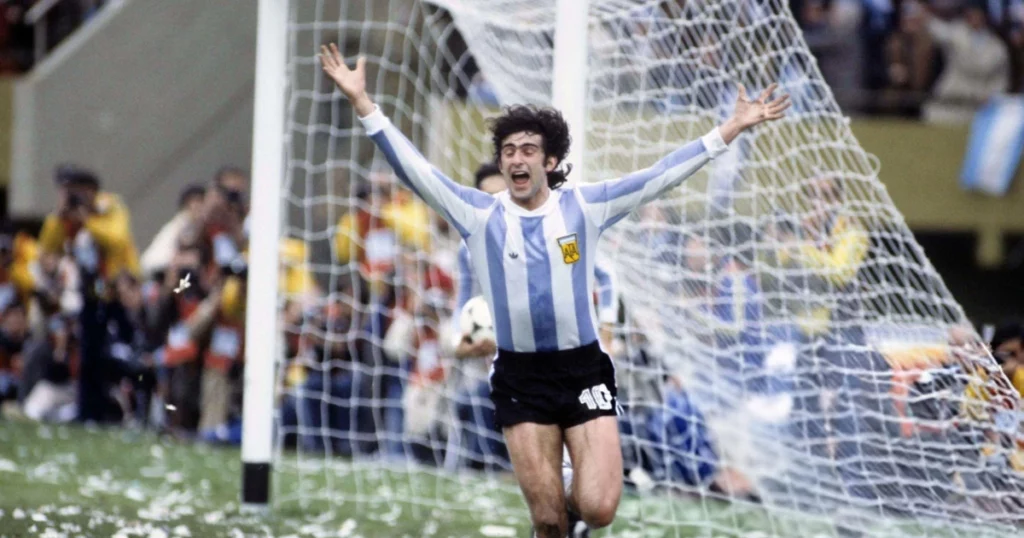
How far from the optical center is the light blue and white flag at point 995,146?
632 inches

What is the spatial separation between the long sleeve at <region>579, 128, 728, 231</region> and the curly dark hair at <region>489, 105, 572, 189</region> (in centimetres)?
20

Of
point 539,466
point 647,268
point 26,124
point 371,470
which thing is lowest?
point 371,470

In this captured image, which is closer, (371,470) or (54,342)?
(371,470)

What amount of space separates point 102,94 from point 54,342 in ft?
14.6

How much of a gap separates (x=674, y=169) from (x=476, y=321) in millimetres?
1690

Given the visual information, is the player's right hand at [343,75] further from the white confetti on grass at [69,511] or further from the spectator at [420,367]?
the spectator at [420,367]

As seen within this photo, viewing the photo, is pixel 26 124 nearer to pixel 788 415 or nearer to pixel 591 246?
pixel 788 415

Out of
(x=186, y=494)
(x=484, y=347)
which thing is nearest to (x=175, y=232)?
(x=186, y=494)

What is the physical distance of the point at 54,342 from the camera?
1467 cm

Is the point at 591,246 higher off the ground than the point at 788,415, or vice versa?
the point at 591,246

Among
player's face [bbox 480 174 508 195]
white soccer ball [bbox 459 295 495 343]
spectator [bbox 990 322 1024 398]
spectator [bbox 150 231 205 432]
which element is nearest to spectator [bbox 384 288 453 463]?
spectator [bbox 150 231 205 432]

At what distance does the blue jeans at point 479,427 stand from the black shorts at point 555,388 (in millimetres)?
5172

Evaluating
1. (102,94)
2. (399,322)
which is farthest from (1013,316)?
(102,94)

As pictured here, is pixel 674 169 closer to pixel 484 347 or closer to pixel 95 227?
pixel 484 347
